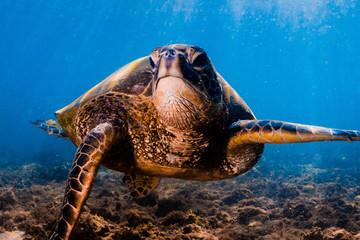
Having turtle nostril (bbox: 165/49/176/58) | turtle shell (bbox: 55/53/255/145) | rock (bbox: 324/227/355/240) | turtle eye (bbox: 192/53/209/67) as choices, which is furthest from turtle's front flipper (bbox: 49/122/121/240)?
rock (bbox: 324/227/355/240)

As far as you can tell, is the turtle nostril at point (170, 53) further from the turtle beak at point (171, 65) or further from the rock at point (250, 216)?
the rock at point (250, 216)

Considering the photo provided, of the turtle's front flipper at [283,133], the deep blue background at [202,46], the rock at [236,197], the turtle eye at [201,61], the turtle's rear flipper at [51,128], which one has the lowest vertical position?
the rock at [236,197]

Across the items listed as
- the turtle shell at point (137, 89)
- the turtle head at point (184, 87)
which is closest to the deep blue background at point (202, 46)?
the turtle shell at point (137, 89)

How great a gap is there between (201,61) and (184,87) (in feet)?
1.24

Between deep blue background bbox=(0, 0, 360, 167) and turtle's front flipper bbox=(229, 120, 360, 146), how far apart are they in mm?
27211

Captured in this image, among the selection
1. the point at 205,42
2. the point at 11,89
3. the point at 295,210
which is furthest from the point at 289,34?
the point at 11,89

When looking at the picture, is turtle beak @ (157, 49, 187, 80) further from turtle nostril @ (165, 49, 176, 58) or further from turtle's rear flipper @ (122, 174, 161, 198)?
turtle's rear flipper @ (122, 174, 161, 198)

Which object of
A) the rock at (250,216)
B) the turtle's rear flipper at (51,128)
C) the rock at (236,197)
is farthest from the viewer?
the rock at (236,197)

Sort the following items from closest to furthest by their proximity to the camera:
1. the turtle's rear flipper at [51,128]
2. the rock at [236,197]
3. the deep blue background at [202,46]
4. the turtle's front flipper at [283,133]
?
the turtle's front flipper at [283,133]
the turtle's rear flipper at [51,128]
the rock at [236,197]
the deep blue background at [202,46]

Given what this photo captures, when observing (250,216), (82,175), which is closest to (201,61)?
(82,175)

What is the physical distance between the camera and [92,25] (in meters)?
70.8

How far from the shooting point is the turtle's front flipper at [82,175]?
156 cm

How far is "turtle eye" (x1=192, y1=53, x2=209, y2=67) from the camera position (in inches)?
71.0

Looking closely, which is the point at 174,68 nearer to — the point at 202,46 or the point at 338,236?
the point at 338,236
